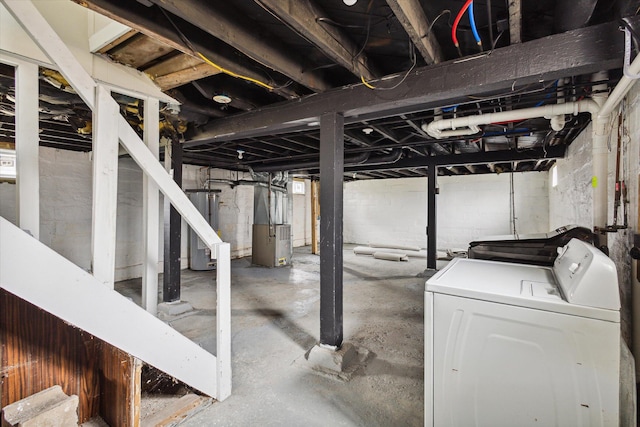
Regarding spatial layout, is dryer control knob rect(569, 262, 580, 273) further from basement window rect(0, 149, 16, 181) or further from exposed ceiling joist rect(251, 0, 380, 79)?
basement window rect(0, 149, 16, 181)

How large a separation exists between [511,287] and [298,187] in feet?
23.5

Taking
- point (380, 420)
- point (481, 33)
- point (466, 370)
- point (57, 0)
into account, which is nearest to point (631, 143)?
point (481, 33)

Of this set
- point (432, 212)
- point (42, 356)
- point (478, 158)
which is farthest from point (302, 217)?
point (42, 356)

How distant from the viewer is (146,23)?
143 cm

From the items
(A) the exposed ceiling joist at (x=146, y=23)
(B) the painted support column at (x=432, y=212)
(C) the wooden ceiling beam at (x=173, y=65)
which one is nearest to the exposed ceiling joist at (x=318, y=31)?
(A) the exposed ceiling joist at (x=146, y=23)

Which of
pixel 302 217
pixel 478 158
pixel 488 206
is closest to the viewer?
pixel 478 158

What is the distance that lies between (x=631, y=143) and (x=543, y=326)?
121 cm

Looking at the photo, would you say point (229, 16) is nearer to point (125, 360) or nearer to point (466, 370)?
point (125, 360)

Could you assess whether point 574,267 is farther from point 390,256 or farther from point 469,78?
point 390,256

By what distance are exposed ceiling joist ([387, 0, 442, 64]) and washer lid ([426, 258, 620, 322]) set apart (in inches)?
46.7

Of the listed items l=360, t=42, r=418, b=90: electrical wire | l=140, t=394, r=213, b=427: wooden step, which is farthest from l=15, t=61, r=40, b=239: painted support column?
l=360, t=42, r=418, b=90: electrical wire

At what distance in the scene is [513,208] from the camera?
21.3 feet

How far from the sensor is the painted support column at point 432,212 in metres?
4.79

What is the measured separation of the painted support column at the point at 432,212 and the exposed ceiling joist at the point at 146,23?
378cm
